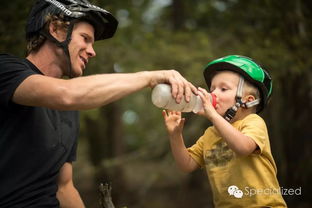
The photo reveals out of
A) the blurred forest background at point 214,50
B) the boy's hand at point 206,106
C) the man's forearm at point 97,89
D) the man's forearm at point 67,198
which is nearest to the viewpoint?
the man's forearm at point 97,89

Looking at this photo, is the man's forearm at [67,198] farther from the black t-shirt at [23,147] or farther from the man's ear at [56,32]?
the man's ear at [56,32]

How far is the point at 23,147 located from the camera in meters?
2.70

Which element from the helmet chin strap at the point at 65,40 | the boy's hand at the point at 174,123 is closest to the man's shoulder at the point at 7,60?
the helmet chin strap at the point at 65,40

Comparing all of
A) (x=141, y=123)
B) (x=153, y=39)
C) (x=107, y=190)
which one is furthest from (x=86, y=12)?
(x=141, y=123)

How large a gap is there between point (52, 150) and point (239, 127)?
4.78 feet

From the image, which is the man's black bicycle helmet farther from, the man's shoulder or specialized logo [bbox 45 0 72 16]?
the man's shoulder

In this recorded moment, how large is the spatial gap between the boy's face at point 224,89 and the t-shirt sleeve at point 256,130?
201 millimetres

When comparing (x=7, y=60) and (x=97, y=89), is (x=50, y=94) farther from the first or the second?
(x=7, y=60)

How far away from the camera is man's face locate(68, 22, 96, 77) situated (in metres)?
3.01

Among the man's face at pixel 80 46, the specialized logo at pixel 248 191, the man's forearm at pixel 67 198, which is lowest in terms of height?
the specialized logo at pixel 248 191

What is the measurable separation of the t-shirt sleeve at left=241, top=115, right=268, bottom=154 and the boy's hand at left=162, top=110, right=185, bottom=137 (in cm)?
51

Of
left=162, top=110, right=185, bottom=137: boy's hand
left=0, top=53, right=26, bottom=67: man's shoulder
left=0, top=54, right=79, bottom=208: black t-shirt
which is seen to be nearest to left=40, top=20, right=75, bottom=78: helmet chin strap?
left=0, top=54, right=79, bottom=208: black t-shirt

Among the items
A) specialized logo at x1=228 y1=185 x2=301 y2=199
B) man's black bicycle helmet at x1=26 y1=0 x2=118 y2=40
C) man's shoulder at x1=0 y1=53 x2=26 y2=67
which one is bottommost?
specialized logo at x1=228 y1=185 x2=301 y2=199

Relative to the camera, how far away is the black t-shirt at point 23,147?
2.56 metres
